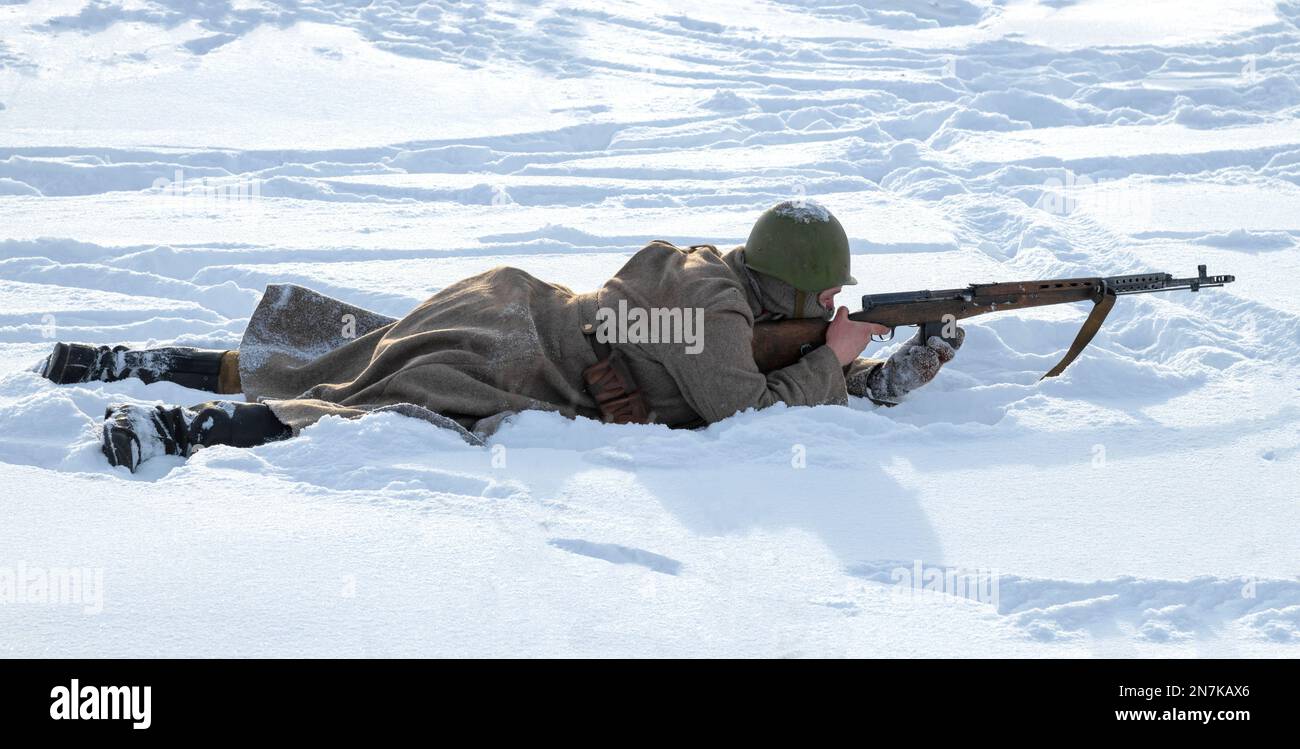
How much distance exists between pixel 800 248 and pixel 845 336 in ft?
1.23

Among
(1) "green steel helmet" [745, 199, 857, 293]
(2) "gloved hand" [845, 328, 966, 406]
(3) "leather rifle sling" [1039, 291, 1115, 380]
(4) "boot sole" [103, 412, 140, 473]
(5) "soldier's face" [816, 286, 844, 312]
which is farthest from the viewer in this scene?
(3) "leather rifle sling" [1039, 291, 1115, 380]

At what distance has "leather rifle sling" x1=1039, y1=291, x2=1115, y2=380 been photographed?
4.61 m

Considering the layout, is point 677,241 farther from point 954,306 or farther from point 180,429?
point 180,429

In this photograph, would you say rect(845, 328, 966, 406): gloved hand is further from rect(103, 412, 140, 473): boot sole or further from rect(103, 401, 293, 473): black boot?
rect(103, 412, 140, 473): boot sole

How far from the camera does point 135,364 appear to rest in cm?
450

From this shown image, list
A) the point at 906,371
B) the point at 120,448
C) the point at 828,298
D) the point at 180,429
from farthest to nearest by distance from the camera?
the point at 906,371
the point at 828,298
the point at 180,429
the point at 120,448

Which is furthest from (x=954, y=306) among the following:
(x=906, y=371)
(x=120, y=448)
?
(x=120, y=448)

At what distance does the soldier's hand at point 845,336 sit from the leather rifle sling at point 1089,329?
0.86 metres

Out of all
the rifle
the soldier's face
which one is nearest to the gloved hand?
the rifle

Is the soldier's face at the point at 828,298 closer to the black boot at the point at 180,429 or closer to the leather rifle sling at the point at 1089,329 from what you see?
the leather rifle sling at the point at 1089,329

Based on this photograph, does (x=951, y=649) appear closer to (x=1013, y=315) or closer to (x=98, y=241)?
(x=1013, y=315)

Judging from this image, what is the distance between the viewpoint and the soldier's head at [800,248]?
405 centimetres

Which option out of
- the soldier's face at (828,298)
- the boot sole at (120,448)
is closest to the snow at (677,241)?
the boot sole at (120,448)

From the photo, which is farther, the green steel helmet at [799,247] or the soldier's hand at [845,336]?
the soldier's hand at [845,336]
